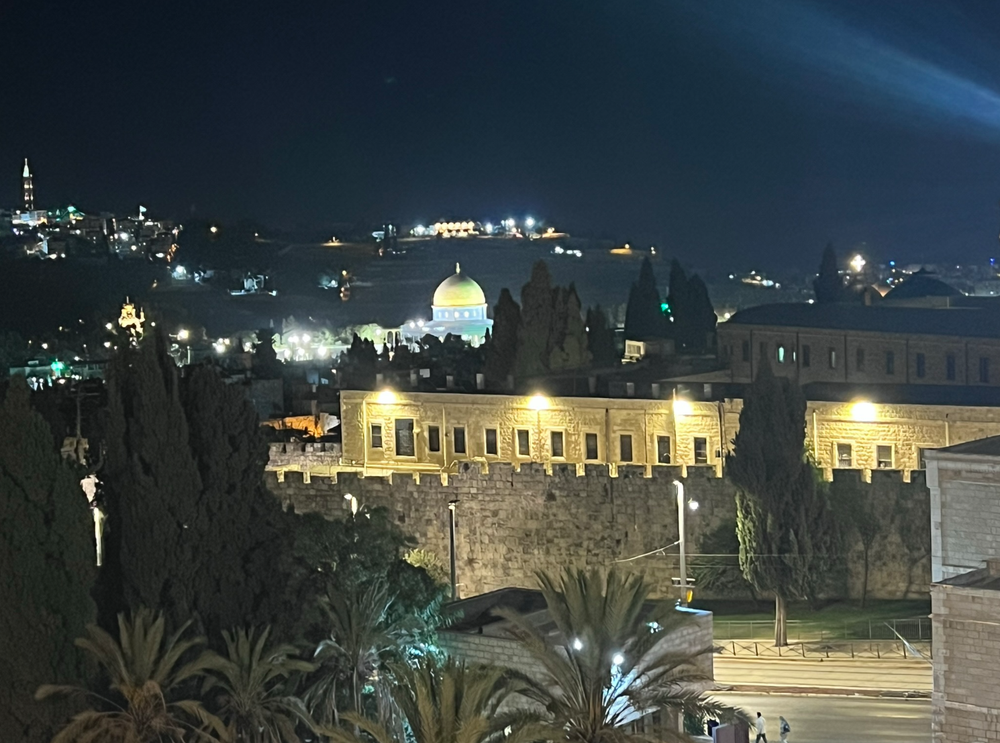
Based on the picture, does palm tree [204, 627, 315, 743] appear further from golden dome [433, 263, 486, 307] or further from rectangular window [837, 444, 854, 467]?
golden dome [433, 263, 486, 307]

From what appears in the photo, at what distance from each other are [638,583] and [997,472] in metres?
4.46

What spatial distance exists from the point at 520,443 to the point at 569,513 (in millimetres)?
5618

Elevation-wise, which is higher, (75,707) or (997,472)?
(997,472)

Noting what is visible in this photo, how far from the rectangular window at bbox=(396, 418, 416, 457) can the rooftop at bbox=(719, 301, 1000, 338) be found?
12163 millimetres

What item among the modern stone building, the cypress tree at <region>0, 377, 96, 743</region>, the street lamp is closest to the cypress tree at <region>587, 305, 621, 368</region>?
the street lamp

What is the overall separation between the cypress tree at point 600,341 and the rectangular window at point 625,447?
64.6ft

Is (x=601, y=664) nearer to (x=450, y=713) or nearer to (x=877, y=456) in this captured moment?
(x=450, y=713)

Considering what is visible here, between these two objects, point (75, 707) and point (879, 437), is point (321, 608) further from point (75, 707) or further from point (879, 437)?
point (879, 437)

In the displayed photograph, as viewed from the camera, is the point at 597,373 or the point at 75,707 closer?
the point at 75,707

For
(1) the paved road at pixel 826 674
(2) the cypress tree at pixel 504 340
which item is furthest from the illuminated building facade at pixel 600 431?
(2) the cypress tree at pixel 504 340

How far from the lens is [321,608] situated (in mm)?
24438

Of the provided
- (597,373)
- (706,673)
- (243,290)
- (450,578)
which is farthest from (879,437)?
(243,290)

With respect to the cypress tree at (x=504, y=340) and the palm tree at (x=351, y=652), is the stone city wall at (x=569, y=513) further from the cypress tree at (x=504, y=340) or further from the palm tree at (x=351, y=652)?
the cypress tree at (x=504, y=340)

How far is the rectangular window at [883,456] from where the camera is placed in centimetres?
3581
